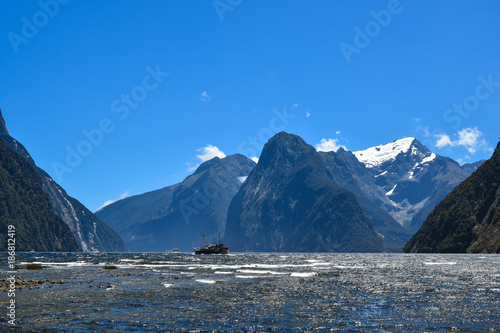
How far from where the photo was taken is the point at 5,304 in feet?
144

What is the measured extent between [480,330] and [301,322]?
12.9 m

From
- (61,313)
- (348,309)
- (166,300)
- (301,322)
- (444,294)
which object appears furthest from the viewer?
(444,294)

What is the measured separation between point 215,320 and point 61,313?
548 inches

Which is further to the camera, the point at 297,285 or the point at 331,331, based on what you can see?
the point at 297,285

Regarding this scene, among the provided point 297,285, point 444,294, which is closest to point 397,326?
point 444,294

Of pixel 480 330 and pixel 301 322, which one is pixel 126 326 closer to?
pixel 301 322

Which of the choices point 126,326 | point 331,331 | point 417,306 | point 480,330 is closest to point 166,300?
point 126,326

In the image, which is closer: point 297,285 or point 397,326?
point 397,326

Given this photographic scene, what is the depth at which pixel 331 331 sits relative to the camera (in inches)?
1262

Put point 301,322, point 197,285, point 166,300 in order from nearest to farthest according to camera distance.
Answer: point 301,322 → point 166,300 → point 197,285

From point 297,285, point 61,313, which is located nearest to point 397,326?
point 61,313

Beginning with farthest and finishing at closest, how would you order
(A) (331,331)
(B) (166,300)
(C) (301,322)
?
1. (B) (166,300)
2. (C) (301,322)
3. (A) (331,331)

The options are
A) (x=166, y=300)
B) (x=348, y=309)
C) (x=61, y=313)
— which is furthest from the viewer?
(x=166, y=300)

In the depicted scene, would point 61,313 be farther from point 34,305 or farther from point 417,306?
point 417,306
